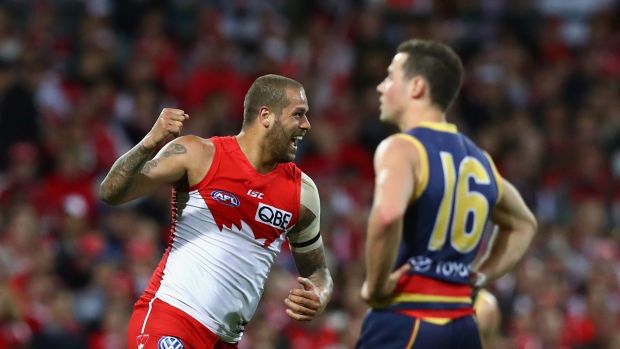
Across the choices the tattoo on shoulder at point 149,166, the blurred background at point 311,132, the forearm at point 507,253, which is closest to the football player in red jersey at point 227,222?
the tattoo on shoulder at point 149,166

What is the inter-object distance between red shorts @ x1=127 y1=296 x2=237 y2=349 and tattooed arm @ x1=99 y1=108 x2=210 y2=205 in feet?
1.84

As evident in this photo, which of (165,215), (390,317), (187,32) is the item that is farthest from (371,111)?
(390,317)

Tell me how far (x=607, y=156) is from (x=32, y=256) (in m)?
7.50

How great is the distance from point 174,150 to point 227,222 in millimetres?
435

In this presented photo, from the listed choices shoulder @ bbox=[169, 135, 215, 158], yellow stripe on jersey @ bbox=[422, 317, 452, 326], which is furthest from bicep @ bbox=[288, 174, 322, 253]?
yellow stripe on jersey @ bbox=[422, 317, 452, 326]

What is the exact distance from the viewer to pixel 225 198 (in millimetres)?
5355

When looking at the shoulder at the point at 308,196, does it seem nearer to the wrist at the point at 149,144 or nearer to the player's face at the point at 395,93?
the player's face at the point at 395,93

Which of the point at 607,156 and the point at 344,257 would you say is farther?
the point at 607,156

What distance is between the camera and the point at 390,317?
513 cm

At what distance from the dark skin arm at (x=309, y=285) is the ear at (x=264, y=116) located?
0.45 metres

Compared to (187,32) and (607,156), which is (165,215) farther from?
(607,156)

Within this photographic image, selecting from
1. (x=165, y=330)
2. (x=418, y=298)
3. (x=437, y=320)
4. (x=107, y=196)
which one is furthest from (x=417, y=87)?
(x=165, y=330)

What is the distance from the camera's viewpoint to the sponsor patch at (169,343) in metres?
5.19

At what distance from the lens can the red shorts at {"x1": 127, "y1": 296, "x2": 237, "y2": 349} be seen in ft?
17.1
